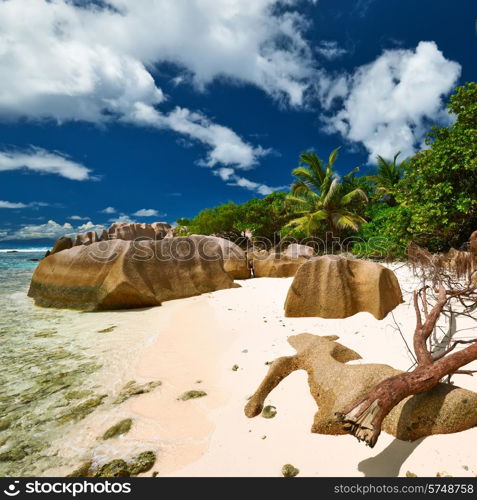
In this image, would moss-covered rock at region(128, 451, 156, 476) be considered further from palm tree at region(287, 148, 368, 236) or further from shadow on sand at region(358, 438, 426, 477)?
palm tree at region(287, 148, 368, 236)

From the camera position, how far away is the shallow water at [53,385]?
2195 mm

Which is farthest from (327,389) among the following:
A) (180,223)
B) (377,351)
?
(180,223)

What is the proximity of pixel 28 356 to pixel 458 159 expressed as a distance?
40.8 feet

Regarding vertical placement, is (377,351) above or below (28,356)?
above

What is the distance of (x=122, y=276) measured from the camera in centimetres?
714

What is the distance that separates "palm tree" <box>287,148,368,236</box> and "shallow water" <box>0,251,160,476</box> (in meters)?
18.0

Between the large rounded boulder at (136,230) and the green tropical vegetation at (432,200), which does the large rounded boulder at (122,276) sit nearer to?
the green tropical vegetation at (432,200)

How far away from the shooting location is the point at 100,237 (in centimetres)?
3978

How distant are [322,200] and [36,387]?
21548 millimetres

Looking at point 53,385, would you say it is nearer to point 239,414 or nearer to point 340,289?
point 239,414

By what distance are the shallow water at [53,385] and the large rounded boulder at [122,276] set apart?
109 cm

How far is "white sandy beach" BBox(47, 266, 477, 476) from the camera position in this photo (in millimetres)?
1745
